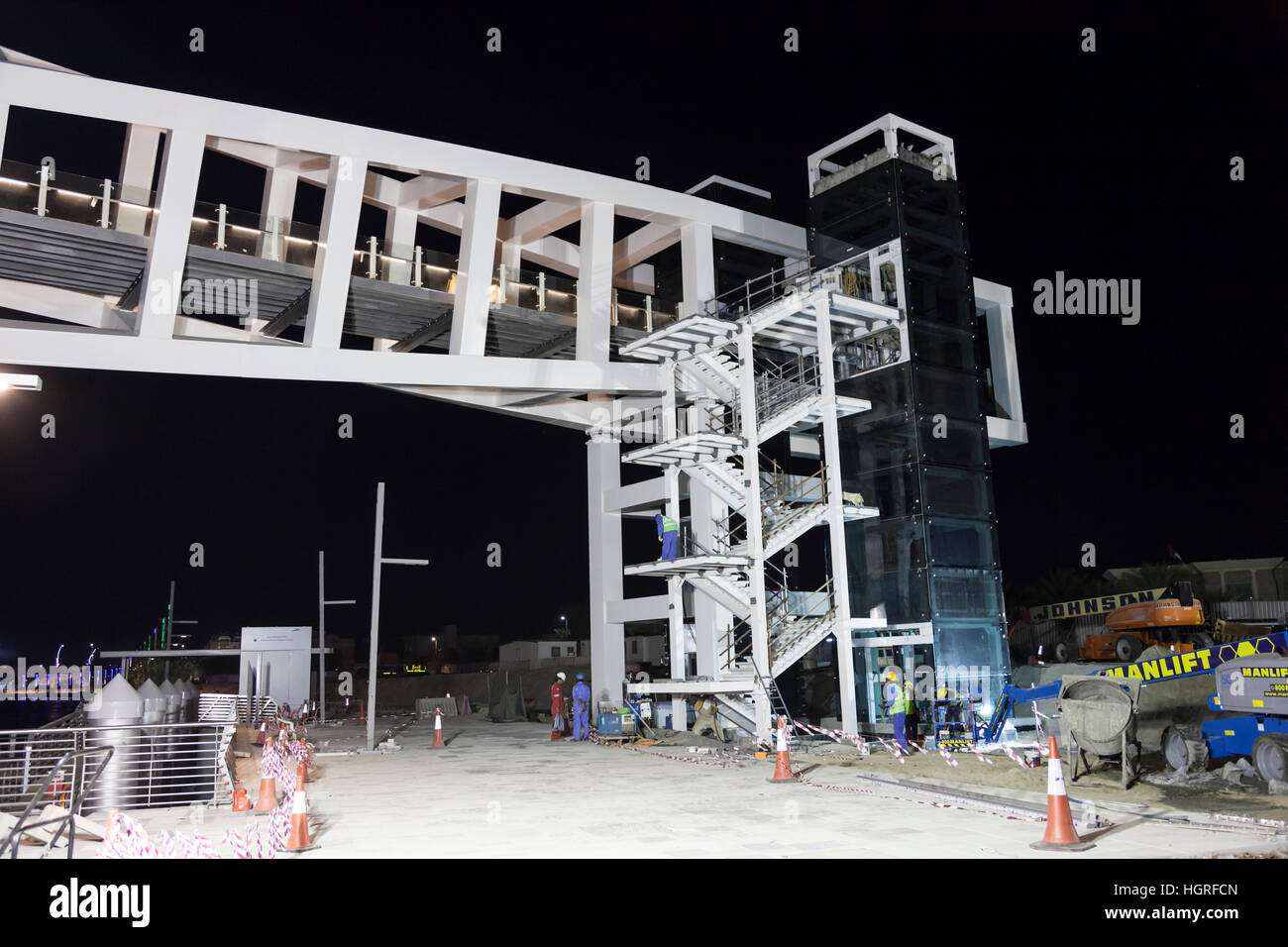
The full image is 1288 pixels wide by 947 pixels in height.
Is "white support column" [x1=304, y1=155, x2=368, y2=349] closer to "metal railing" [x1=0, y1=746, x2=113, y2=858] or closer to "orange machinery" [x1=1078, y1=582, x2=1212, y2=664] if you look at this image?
"metal railing" [x1=0, y1=746, x2=113, y2=858]

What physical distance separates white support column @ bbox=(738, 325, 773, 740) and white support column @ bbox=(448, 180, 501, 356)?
7.30 meters

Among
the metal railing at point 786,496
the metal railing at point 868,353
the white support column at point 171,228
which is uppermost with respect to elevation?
the white support column at point 171,228

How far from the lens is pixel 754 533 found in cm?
2528

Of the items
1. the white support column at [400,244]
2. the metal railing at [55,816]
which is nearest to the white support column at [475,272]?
the white support column at [400,244]

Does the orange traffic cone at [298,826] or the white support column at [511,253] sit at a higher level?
the white support column at [511,253]

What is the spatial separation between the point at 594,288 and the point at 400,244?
6.47 meters

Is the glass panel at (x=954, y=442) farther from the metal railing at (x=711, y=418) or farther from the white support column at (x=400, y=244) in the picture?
the white support column at (x=400, y=244)

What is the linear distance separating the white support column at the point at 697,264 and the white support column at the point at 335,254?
11.1 m

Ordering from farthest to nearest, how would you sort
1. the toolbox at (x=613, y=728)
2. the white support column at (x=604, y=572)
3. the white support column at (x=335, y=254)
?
the white support column at (x=604, y=572) → the toolbox at (x=613, y=728) → the white support column at (x=335, y=254)

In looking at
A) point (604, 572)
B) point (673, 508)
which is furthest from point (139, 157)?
point (604, 572)

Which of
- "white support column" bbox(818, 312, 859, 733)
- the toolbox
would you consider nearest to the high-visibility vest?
"white support column" bbox(818, 312, 859, 733)

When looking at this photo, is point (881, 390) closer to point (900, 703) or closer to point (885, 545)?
point (885, 545)

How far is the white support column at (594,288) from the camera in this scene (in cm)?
3041

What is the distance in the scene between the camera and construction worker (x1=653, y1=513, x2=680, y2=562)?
89.5 feet
